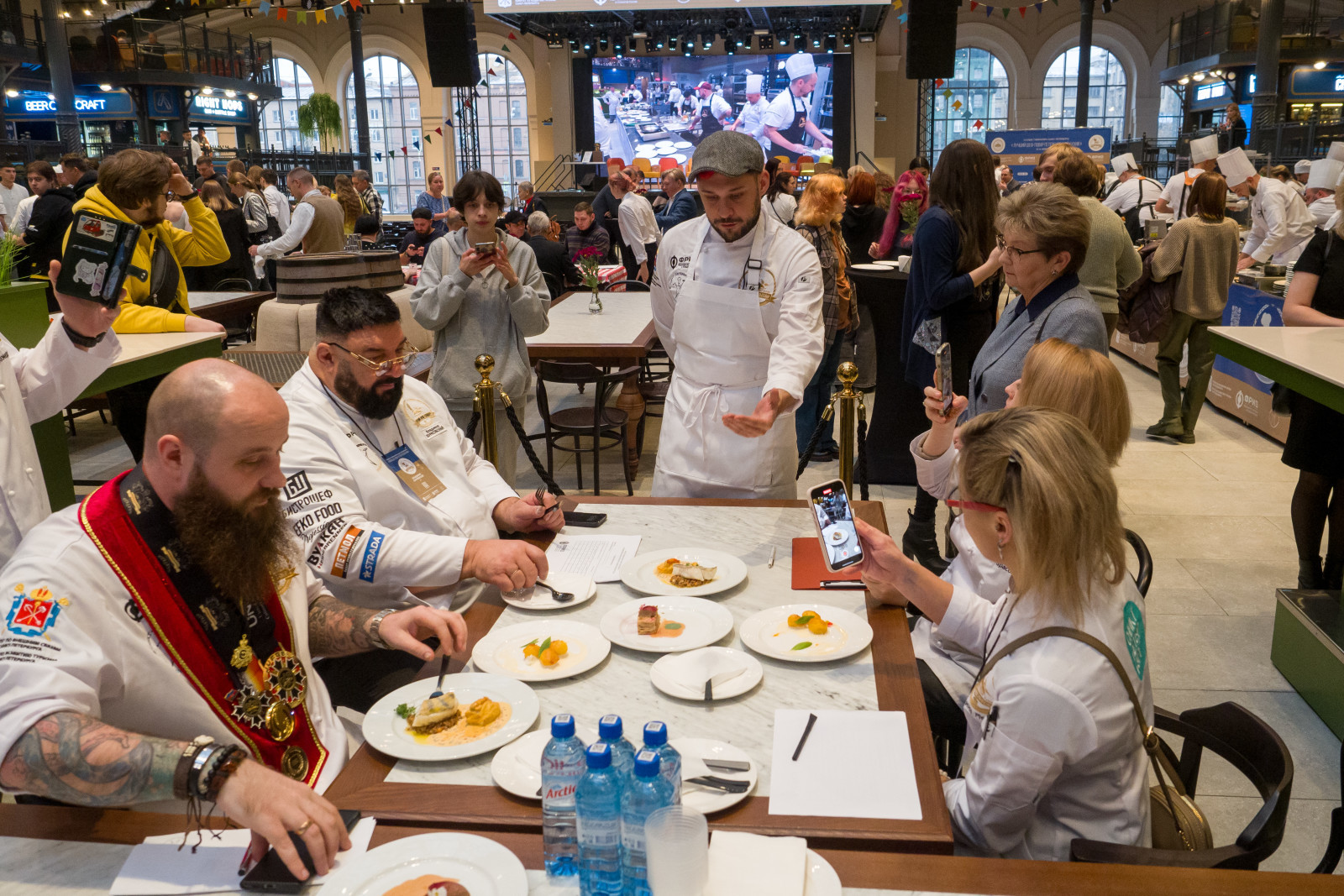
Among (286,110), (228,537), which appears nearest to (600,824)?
(228,537)

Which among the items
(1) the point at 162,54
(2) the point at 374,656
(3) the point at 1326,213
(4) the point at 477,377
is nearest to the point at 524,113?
(1) the point at 162,54

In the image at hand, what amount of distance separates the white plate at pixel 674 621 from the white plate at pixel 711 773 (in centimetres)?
33

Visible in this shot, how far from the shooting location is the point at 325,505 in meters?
2.22

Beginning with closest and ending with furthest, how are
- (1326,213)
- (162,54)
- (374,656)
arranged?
(374,656) → (1326,213) → (162,54)

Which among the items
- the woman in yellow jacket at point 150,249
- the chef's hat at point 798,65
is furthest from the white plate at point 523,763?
the chef's hat at point 798,65

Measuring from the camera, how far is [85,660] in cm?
148

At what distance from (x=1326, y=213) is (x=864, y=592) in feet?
25.9

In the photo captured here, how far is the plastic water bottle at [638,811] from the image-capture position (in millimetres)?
1084

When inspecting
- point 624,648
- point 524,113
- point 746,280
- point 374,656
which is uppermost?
point 524,113

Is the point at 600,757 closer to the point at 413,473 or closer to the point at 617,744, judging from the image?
the point at 617,744

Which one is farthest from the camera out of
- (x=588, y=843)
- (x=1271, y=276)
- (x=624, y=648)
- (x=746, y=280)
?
(x=1271, y=276)

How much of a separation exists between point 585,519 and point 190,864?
1.45m

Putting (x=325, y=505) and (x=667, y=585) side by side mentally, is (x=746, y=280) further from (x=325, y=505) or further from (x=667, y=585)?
(x=325, y=505)

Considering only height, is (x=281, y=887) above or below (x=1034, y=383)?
below
